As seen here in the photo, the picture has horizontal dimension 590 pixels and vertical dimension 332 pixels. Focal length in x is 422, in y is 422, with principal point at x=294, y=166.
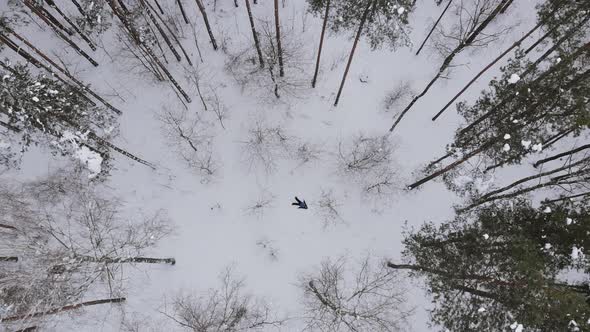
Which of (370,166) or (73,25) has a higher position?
(73,25)

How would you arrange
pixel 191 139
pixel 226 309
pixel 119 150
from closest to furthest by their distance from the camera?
1. pixel 226 309
2. pixel 119 150
3. pixel 191 139

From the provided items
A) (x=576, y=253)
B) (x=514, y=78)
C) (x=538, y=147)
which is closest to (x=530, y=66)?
(x=514, y=78)

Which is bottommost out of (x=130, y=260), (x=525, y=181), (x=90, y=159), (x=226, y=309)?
(x=226, y=309)

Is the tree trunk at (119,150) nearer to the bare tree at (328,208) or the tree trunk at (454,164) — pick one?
the bare tree at (328,208)

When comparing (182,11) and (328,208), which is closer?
(328,208)

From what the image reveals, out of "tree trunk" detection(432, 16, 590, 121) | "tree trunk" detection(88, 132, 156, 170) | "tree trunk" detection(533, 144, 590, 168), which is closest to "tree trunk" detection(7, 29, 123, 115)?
"tree trunk" detection(88, 132, 156, 170)

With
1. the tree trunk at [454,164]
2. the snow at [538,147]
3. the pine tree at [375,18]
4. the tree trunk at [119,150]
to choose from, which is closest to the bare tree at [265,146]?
the tree trunk at [119,150]

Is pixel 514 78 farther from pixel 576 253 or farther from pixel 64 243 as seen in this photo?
pixel 64 243

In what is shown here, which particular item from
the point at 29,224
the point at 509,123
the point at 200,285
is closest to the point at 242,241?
the point at 200,285

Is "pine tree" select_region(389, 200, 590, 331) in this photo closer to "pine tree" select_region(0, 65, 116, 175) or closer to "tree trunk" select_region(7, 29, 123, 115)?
"tree trunk" select_region(7, 29, 123, 115)
